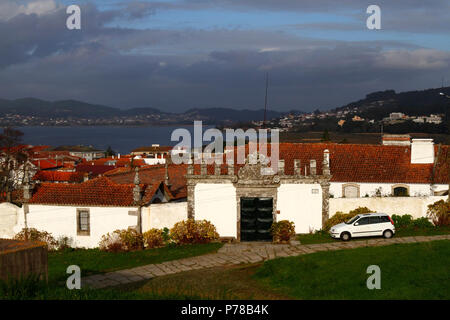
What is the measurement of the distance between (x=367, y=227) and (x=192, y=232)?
9.43 m

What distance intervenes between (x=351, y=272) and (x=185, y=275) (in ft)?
23.2

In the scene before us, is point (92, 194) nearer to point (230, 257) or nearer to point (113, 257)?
point (113, 257)

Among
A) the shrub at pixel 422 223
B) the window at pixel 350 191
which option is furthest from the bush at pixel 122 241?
the shrub at pixel 422 223

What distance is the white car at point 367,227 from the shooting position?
25.8 m

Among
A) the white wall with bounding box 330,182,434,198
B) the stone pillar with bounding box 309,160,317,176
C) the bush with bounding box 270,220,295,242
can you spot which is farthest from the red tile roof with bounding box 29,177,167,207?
the white wall with bounding box 330,182,434,198

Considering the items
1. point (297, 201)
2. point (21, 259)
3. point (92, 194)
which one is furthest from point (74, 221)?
point (21, 259)

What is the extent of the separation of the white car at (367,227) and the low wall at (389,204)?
7.61 feet

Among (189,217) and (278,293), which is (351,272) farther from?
(189,217)

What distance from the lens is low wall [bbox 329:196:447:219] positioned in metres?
28.3

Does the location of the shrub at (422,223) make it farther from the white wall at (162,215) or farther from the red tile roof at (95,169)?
the red tile roof at (95,169)

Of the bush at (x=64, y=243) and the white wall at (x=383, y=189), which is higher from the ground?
the white wall at (x=383, y=189)

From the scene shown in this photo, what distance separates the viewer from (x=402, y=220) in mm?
28297

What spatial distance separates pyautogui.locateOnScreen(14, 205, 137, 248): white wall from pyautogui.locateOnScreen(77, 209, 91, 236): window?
17 cm

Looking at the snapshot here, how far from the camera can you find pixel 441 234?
86.4 ft
